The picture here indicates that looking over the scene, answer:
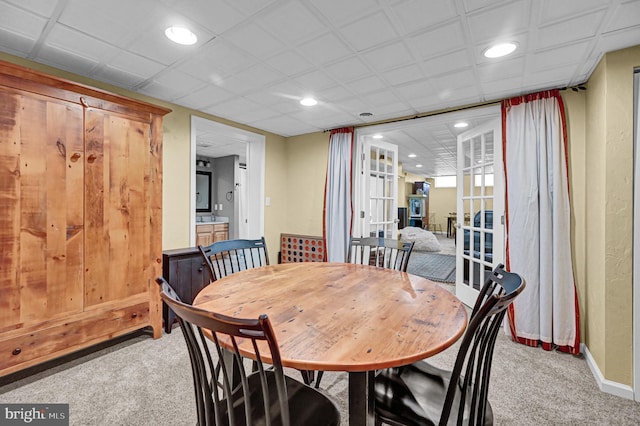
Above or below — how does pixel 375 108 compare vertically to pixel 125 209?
above

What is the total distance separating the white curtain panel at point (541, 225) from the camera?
2.44 metres

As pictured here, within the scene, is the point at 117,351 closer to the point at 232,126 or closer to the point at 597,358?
the point at 232,126

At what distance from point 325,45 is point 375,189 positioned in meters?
2.42

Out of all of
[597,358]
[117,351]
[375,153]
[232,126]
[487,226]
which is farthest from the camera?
[375,153]

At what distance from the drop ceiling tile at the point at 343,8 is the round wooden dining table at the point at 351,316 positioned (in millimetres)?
1553

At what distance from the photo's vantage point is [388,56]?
2.08 m

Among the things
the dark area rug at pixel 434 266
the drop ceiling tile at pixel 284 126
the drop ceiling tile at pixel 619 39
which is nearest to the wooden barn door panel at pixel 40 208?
the drop ceiling tile at pixel 284 126

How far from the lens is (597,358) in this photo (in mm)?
2121

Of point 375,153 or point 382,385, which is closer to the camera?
point 382,385

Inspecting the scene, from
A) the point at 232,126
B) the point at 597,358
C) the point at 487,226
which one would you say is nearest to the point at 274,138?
the point at 232,126

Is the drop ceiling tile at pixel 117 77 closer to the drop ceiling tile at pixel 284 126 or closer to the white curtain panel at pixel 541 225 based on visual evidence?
the drop ceiling tile at pixel 284 126

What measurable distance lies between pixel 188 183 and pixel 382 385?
9.62 feet

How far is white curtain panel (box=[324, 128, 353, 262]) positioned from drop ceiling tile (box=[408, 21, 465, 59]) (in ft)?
6.19

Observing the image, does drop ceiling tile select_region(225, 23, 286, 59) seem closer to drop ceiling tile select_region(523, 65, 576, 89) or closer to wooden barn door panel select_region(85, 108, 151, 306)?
wooden barn door panel select_region(85, 108, 151, 306)
